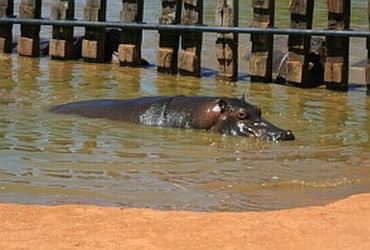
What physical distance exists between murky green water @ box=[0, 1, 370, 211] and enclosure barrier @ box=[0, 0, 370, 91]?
0.43 meters

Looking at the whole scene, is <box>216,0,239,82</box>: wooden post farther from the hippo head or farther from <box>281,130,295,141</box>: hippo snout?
<box>281,130,295,141</box>: hippo snout

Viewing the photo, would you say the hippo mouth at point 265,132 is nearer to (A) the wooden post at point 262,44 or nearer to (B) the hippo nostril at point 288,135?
(B) the hippo nostril at point 288,135

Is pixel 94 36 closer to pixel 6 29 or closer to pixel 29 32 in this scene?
pixel 29 32

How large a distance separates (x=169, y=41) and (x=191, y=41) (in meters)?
0.45

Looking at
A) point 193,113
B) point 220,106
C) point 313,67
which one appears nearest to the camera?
point 220,106

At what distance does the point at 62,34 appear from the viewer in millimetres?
16391

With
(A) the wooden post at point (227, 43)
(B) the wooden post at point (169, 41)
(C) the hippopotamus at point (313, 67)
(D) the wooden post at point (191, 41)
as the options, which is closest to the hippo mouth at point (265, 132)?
(C) the hippopotamus at point (313, 67)

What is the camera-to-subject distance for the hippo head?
32.6 ft

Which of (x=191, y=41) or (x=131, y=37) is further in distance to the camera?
(x=131, y=37)

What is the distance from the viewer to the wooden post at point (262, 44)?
561 inches

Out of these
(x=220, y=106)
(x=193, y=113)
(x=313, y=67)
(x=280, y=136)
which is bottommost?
(x=280, y=136)

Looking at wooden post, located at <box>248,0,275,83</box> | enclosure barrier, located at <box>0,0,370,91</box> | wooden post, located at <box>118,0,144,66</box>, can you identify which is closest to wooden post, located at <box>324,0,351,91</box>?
enclosure barrier, located at <box>0,0,370,91</box>

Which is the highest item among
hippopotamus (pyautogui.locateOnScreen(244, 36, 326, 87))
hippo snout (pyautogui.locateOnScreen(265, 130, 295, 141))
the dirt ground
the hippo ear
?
hippopotamus (pyautogui.locateOnScreen(244, 36, 326, 87))

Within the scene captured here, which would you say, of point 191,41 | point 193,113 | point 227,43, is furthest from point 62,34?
point 193,113
